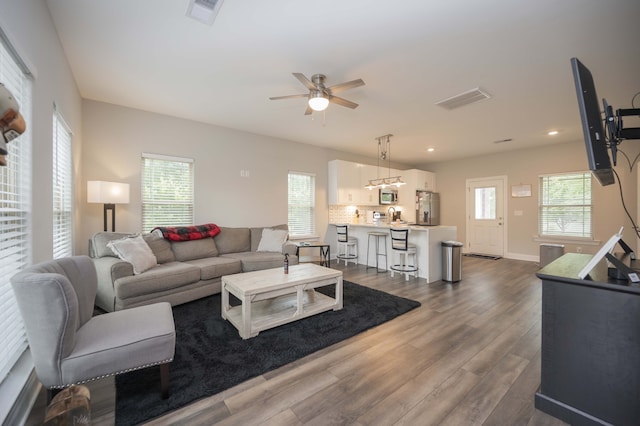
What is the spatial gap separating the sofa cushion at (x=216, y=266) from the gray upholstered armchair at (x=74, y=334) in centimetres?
168

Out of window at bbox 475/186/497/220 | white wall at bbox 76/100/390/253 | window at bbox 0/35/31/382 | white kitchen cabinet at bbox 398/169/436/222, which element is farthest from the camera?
white kitchen cabinet at bbox 398/169/436/222

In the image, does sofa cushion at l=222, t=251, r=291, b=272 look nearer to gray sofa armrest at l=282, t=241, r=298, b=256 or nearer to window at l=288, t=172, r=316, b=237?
gray sofa armrest at l=282, t=241, r=298, b=256

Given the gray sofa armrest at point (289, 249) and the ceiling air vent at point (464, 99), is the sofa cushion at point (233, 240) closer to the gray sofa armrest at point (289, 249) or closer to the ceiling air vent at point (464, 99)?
the gray sofa armrest at point (289, 249)

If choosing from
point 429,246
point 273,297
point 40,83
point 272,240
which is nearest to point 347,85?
point 273,297

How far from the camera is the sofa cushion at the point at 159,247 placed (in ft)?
12.2

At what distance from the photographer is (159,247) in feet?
12.4

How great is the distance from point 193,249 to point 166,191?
1125 millimetres

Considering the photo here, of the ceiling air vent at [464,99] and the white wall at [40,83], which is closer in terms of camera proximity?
the white wall at [40,83]

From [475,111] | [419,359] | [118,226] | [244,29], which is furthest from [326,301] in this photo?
[475,111]

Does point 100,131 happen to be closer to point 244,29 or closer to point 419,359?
point 244,29

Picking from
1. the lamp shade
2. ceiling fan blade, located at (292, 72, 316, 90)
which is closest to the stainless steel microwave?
ceiling fan blade, located at (292, 72, 316, 90)

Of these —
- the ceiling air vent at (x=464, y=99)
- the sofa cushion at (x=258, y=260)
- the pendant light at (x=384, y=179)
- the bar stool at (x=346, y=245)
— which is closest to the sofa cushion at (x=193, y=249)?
the sofa cushion at (x=258, y=260)

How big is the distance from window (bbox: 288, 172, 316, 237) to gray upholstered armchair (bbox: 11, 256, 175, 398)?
4248 millimetres

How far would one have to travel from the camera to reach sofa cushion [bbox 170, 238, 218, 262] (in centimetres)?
400
